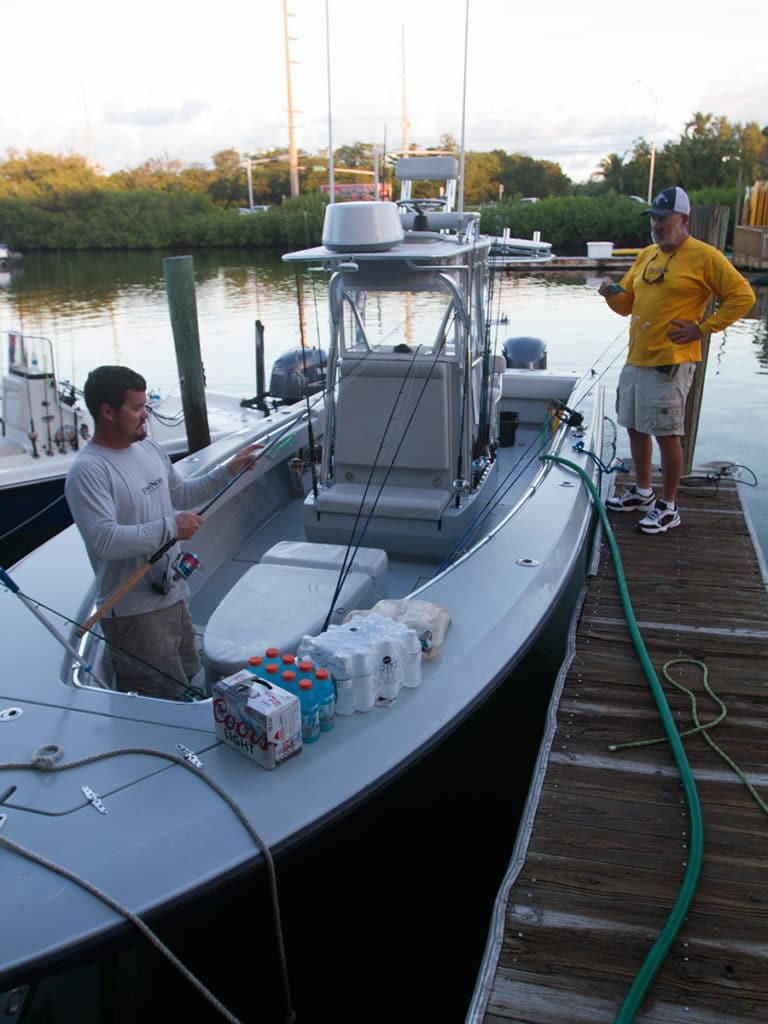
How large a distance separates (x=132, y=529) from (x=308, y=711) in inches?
30.9

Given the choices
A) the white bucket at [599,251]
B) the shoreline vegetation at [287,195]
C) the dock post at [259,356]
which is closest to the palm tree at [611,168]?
the shoreline vegetation at [287,195]

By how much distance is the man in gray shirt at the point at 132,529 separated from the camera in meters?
2.46

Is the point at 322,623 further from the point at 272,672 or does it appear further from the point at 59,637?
the point at 59,637

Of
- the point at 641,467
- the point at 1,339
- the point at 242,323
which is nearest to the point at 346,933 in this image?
the point at 641,467

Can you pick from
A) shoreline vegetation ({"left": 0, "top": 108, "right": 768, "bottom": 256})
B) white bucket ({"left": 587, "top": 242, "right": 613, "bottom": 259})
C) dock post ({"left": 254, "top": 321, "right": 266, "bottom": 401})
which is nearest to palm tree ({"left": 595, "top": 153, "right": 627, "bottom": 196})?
shoreline vegetation ({"left": 0, "top": 108, "right": 768, "bottom": 256})

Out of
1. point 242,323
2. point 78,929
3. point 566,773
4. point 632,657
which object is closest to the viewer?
point 78,929

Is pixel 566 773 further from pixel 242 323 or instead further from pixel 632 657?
pixel 242 323

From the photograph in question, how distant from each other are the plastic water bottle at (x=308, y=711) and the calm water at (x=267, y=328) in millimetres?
5852

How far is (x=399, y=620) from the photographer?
2682 millimetres

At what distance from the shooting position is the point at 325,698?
226 cm

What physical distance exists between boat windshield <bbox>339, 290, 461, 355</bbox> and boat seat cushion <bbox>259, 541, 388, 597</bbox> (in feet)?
4.11

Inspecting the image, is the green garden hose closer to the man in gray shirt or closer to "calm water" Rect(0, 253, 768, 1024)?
"calm water" Rect(0, 253, 768, 1024)

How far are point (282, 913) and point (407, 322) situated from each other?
10.7 feet

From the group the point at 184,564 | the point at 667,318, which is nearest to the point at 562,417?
the point at 667,318
